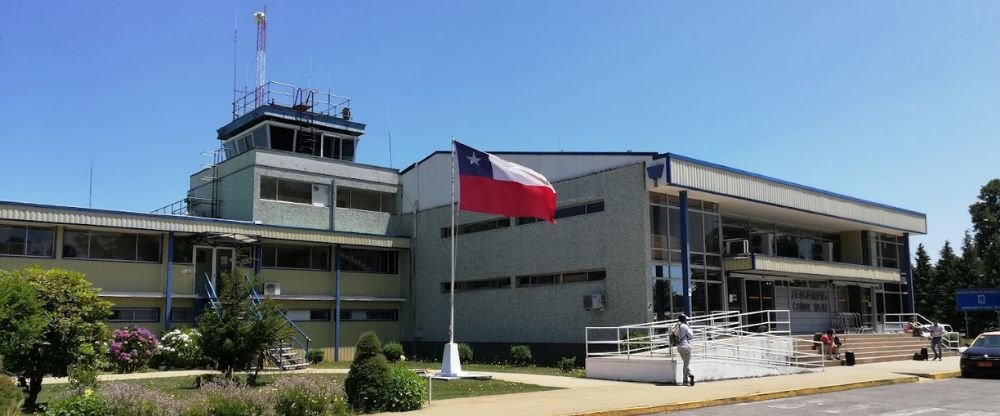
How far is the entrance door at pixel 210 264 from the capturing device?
2988 centimetres

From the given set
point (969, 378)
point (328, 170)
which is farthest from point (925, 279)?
point (328, 170)

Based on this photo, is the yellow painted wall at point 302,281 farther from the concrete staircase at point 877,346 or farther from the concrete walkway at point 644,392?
the concrete staircase at point 877,346

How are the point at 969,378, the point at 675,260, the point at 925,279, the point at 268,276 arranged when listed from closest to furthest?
1. the point at 969,378
2. the point at 675,260
3. the point at 268,276
4. the point at 925,279

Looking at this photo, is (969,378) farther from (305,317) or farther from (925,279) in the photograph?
(925,279)

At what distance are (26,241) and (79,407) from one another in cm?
1842

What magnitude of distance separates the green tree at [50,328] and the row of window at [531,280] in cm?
1648

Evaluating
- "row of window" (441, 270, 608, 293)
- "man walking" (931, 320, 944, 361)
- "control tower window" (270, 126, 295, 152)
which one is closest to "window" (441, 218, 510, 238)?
"row of window" (441, 270, 608, 293)

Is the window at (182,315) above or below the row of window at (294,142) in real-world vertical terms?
below

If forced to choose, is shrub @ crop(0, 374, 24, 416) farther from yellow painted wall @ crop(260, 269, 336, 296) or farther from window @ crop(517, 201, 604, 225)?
yellow painted wall @ crop(260, 269, 336, 296)

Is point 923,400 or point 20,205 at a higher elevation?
point 20,205

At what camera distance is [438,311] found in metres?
34.4

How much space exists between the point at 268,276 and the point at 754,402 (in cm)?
2110

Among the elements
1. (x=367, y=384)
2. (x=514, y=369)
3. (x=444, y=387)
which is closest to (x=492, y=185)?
(x=444, y=387)

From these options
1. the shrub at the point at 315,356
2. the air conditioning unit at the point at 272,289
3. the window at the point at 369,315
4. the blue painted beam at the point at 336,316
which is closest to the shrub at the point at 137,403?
the shrub at the point at 315,356
